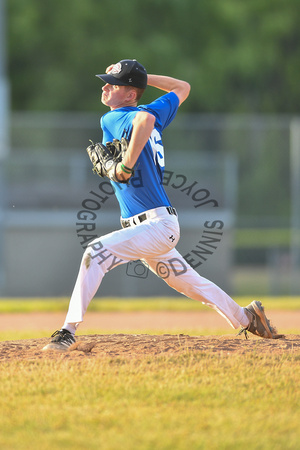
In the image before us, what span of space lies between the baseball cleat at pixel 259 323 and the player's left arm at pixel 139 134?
5.52 feet

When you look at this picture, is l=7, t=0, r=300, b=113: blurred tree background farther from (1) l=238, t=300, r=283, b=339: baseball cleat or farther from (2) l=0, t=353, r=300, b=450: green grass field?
(2) l=0, t=353, r=300, b=450: green grass field

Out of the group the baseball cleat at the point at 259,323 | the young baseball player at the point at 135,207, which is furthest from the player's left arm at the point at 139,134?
the baseball cleat at the point at 259,323

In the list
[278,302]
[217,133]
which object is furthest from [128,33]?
[278,302]

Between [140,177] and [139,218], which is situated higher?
[140,177]

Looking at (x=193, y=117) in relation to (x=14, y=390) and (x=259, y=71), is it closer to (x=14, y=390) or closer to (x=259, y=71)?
(x=259, y=71)

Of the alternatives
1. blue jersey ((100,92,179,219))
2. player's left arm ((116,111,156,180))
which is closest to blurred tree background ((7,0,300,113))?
blue jersey ((100,92,179,219))

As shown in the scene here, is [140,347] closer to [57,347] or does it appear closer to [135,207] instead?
[57,347]

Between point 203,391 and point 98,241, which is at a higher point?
point 98,241

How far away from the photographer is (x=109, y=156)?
545 cm

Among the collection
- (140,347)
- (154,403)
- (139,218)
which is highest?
(139,218)

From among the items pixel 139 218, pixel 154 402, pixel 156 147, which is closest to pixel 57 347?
pixel 139 218

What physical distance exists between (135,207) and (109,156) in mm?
410

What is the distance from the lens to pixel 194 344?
5.87 meters

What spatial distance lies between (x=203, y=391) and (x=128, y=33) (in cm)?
2111
